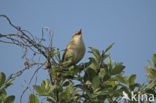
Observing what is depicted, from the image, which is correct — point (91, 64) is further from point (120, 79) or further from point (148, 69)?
point (148, 69)

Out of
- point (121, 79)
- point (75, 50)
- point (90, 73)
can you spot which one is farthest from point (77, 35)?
point (121, 79)

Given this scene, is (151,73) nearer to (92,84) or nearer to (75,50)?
(92,84)

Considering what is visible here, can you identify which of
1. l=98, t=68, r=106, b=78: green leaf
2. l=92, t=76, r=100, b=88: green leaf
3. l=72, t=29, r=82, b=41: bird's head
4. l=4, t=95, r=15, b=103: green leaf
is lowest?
l=4, t=95, r=15, b=103: green leaf

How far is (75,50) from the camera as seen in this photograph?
3801 mm

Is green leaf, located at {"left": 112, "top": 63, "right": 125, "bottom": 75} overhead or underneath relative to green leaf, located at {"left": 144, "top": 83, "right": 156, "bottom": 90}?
overhead

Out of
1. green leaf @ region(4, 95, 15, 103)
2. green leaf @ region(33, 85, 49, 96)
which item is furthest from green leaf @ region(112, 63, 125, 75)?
green leaf @ region(4, 95, 15, 103)

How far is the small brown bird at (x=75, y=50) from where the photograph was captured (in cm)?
374

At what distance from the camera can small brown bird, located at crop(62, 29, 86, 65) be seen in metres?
3.74

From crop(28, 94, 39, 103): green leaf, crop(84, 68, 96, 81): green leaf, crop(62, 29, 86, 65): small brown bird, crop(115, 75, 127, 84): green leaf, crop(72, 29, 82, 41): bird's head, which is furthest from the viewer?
crop(72, 29, 82, 41): bird's head

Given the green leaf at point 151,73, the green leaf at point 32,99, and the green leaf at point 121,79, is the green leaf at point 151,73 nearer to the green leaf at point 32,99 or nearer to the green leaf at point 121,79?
the green leaf at point 121,79

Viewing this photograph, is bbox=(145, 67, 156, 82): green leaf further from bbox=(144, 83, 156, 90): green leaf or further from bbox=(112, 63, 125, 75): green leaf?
bbox=(112, 63, 125, 75): green leaf

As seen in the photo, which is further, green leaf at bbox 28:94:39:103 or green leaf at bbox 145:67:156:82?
green leaf at bbox 145:67:156:82

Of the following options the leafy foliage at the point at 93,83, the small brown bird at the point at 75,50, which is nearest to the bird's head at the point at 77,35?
the small brown bird at the point at 75,50

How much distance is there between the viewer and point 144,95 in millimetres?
2584
